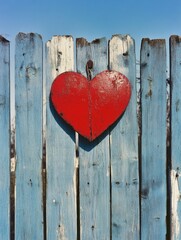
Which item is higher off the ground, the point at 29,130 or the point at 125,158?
the point at 29,130

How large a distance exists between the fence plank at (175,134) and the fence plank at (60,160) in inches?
23.6

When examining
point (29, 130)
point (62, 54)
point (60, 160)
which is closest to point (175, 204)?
point (60, 160)

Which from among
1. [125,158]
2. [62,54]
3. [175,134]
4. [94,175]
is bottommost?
[94,175]

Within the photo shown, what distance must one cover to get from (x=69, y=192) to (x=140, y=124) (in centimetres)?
60

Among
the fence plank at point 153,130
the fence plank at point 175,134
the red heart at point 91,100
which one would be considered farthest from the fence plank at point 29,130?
the fence plank at point 175,134

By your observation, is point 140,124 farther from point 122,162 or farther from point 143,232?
point 143,232

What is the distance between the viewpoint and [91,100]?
2.08 meters

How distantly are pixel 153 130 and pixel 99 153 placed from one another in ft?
1.17

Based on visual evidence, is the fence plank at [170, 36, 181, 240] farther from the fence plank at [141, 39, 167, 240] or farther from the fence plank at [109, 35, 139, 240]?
the fence plank at [109, 35, 139, 240]

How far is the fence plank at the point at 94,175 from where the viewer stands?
2109 mm

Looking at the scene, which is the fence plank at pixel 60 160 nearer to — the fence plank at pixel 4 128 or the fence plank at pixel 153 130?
the fence plank at pixel 4 128

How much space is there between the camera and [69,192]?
2127 millimetres

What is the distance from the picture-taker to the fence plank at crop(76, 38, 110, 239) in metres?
2.11

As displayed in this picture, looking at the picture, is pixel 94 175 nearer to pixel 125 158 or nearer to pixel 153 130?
pixel 125 158
